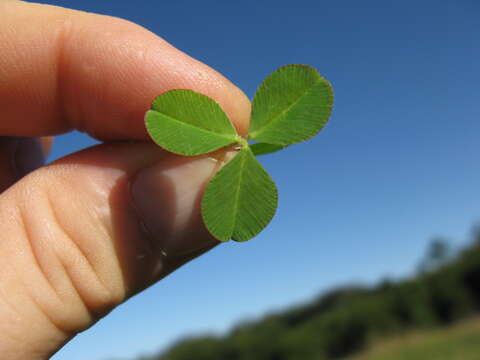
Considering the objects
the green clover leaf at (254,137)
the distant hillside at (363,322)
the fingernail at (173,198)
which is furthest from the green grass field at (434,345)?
the green clover leaf at (254,137)

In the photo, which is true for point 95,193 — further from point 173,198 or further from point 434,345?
point 434,345

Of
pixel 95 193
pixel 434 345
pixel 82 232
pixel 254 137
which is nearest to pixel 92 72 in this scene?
pixel 95 193

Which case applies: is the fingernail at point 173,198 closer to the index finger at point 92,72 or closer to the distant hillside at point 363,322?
the index finger at point 92,72

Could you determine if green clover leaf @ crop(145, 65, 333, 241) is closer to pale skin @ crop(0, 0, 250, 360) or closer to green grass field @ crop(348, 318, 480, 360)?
pale skin @ crop(0, 0, 250, 360)

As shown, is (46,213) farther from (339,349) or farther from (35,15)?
(339,349)

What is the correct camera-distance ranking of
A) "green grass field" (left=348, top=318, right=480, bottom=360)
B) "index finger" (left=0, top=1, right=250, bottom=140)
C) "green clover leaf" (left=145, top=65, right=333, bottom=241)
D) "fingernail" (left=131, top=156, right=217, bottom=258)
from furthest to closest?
"green grass field" (left=348, top=318, right=480, bottom=360) → "index finger" (left=0, top=1, right=250, bottom=140) → "fingernail" (left=131, top=156, right=217, bottom=258) → "green clover leaf" (left=145, top=65, right=333, bottom=241)

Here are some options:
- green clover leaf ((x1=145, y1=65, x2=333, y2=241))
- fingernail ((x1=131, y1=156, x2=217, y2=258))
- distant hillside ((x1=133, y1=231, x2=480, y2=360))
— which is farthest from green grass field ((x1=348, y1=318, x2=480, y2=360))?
green clover leaf ((x1=145, y1=65, x2=333, y2=241))

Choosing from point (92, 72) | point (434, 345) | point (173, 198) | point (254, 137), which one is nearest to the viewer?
point (254, 137)
